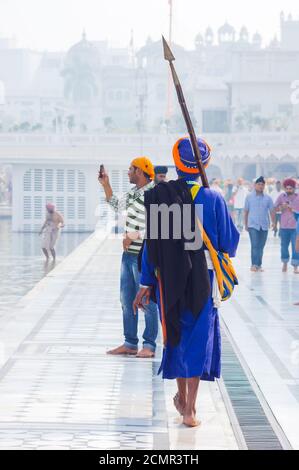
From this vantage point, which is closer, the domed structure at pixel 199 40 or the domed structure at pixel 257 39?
the domed structure at pixel 199 40

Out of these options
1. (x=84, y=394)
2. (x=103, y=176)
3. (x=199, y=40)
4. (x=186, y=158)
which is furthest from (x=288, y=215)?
(x=199, y=40)

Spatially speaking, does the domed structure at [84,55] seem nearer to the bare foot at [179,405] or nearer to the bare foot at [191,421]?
the bare foot at [179,405]

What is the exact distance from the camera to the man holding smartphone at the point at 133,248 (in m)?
9.19

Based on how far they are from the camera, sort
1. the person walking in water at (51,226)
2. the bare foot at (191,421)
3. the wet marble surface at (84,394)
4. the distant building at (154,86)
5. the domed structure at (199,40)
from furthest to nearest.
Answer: the domed structure at (199,40), the distant building at (154,86), the person walking in water at (51,226), the bare foot at (191,421), the wet marble surface at (84,394)

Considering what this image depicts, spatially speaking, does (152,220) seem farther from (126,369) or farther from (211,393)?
(126,369)

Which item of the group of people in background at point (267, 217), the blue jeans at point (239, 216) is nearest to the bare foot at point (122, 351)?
the group of people in background at point (267, 217)

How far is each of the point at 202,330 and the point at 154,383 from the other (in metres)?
1.54

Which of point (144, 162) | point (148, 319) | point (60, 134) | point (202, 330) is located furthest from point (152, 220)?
point (60, 134)

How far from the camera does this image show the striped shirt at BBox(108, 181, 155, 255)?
30.6 ft

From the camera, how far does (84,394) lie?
8102mm

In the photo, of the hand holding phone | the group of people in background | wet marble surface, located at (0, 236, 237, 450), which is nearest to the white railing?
Result: the group of people in background

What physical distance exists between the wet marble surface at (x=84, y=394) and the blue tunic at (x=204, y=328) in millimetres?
323

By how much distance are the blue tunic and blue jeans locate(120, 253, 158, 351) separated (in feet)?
7.24

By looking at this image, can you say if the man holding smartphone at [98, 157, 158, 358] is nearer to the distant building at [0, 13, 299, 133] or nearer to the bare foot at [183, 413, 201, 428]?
the bare foot at [183, 413, 201, 428]
